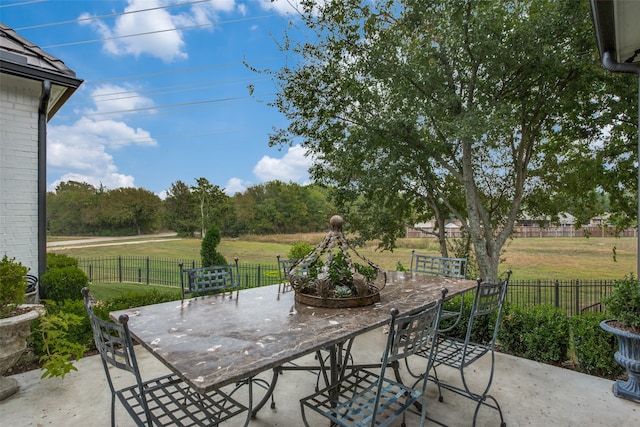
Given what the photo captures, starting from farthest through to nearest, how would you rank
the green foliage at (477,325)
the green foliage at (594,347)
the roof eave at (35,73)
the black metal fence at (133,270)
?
the black metal fence at (133,270) → the green foliage at (477,325) → the roof eave at (35,73) → the green foliage at (594,347)

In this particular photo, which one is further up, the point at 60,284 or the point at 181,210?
the point at 181,210

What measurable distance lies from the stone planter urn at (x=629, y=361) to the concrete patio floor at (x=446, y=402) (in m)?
0.07

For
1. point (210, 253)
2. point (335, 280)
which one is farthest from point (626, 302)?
point (210, 253)

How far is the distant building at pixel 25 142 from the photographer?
131 inches

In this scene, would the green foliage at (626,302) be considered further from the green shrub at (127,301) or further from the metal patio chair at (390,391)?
the green shrub at (127,301)

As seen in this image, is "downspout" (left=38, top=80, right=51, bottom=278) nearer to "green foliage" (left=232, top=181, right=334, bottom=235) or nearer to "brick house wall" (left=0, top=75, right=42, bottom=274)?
"brick house wall" (left=0, top=75, right=42, bottom=274)

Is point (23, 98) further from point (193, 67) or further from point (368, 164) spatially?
point (193, 67)

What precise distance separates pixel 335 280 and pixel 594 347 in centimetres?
244

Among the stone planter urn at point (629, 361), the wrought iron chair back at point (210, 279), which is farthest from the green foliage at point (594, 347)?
the wrought iron chair back at point (210, 279)

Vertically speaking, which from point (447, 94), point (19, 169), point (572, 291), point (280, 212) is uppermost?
point (447, 94)

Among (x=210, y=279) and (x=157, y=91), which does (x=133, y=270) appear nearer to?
(x=157, y=91)

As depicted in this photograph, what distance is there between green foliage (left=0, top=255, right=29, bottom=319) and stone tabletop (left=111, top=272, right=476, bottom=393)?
133cm

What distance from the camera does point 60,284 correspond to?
3.55 meters

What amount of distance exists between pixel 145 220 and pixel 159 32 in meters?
5.31
